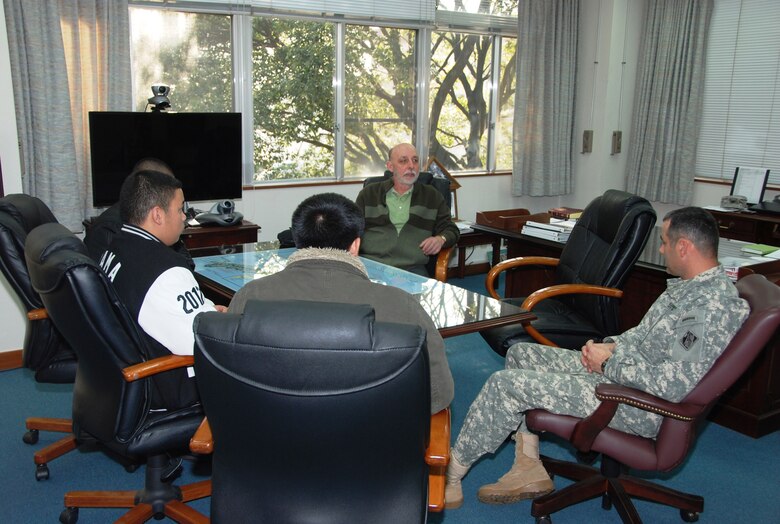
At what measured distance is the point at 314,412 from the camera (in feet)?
4.63

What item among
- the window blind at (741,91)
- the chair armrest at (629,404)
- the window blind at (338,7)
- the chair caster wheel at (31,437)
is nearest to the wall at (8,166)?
the chair caster wheel at (31,437)

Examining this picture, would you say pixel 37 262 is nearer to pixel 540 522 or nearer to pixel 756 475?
pixel 540 522

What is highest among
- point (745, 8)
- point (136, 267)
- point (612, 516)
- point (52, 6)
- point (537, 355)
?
point (745, 8)

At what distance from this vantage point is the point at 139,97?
14.9 ft

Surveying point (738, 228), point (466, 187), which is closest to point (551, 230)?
point (738, 228)

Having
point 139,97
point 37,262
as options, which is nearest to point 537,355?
point 37,262

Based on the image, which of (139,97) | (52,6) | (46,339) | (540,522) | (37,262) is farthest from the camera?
(139,97)

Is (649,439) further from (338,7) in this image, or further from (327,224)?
(338,7)

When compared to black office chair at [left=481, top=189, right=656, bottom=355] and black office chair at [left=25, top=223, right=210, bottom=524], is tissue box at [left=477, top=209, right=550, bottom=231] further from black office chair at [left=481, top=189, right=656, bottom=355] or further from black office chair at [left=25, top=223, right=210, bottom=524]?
black office chair at [left=25, top=223, right=210, bottom=524]

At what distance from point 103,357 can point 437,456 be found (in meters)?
1.01

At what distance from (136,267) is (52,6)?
2.55 metres

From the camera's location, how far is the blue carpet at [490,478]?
256cm

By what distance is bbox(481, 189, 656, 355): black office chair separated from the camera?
121 inches

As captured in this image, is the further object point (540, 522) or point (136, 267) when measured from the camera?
point (540, 522)
